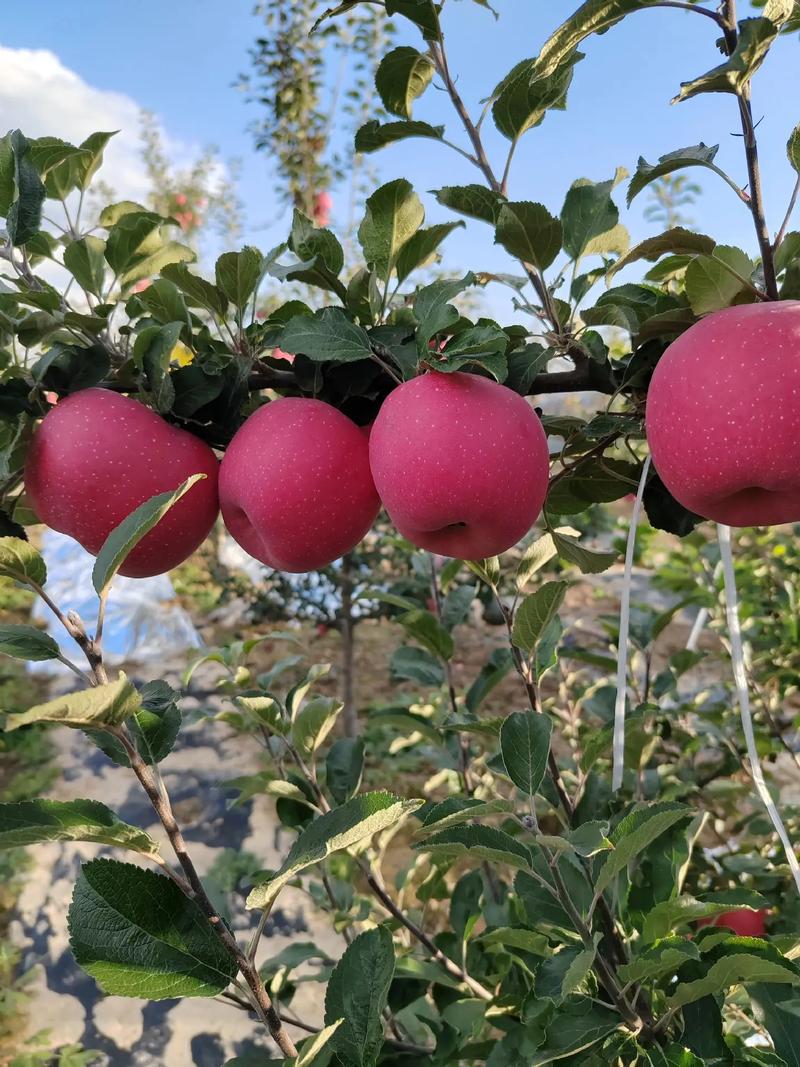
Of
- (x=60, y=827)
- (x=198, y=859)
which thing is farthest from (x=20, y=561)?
(x=198, y=859)

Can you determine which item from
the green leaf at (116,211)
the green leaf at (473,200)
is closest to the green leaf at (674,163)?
the green leaf at (473,200)

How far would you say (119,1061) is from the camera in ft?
5.94

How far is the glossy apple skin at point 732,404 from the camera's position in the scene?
46cm

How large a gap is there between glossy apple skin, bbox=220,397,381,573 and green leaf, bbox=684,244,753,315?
27cm

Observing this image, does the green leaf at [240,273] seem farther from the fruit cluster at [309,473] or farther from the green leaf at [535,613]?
the green leaf at [535,613]

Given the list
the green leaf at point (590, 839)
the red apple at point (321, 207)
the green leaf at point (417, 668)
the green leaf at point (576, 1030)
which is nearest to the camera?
the green leaf at point (590, 839)

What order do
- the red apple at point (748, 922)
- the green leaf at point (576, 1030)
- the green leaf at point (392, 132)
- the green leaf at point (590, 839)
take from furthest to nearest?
the red apple at point (748, 922), the green leaf at point (392, 132), the green leaf at point (576, 1030), the green leaf at point (590, 839)

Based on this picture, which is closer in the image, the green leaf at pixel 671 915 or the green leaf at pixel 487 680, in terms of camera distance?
the green leaf at pixel 671 915

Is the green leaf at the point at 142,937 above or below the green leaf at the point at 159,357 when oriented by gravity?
below

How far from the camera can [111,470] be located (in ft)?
1.94

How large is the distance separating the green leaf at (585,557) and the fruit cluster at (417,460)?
0.13 metres

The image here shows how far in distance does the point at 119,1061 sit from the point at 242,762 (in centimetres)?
133

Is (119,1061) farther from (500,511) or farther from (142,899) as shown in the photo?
(500,511)

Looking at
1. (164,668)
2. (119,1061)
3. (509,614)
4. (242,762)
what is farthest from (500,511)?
(164,668)
